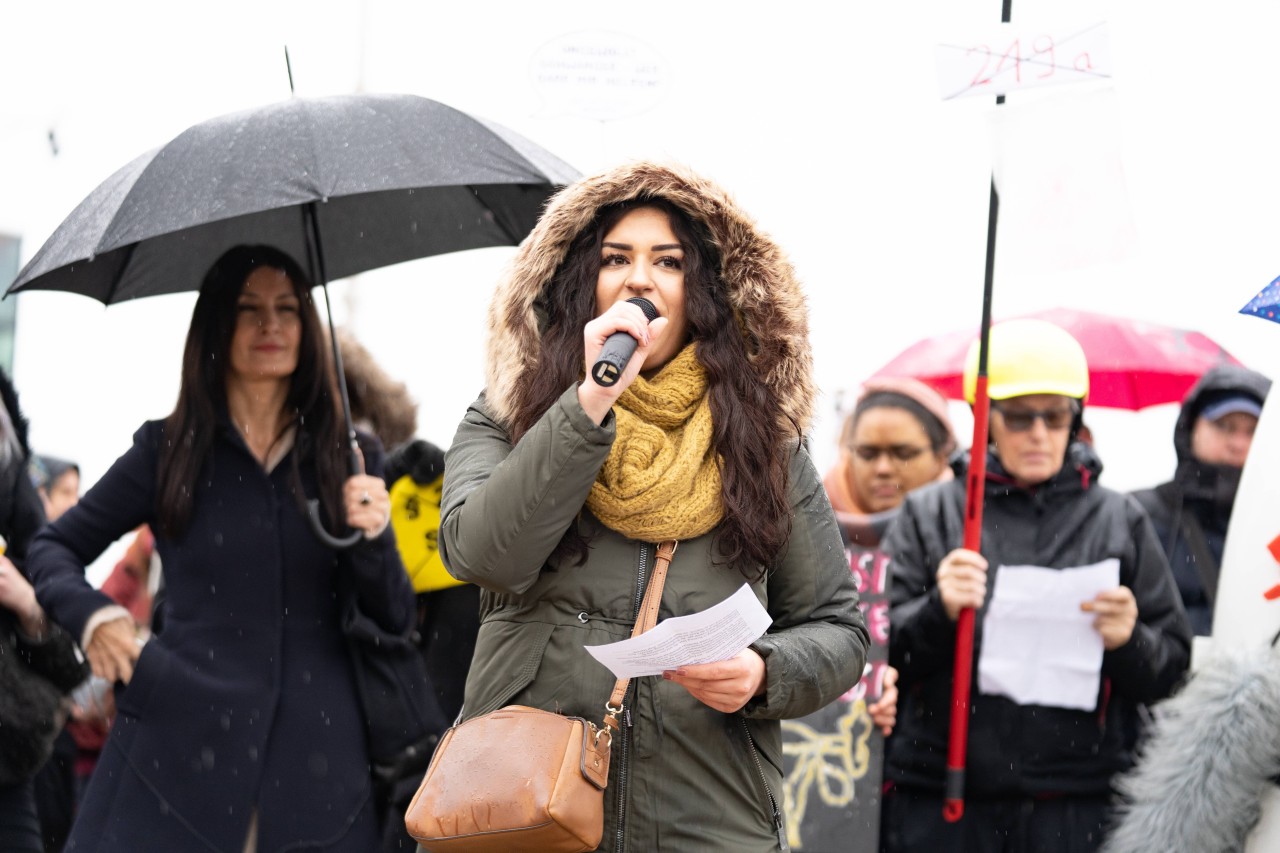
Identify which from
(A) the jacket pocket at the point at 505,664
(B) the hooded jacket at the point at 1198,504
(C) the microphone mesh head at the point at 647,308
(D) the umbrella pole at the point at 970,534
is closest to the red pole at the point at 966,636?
(D) the umbrella pole at the point at 970,534

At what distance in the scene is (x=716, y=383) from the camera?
278cm

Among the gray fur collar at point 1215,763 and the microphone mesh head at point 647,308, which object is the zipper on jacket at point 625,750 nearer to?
the microphone mesh head at point 647,308

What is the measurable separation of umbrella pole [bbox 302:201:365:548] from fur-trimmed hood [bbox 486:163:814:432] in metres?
1.21

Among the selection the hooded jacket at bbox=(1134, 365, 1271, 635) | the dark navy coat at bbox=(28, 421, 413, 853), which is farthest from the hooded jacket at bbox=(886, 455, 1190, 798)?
the dark navy coat at bbox=(28, 421, 413, 853)

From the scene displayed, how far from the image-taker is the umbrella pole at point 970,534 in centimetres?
413

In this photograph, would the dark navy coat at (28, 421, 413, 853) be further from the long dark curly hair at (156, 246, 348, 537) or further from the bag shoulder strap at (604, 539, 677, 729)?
the bag shoulder strap at (604, 539, 677, 729)

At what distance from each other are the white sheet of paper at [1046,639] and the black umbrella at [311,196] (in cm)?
174

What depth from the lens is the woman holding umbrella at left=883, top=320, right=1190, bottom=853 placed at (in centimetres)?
423

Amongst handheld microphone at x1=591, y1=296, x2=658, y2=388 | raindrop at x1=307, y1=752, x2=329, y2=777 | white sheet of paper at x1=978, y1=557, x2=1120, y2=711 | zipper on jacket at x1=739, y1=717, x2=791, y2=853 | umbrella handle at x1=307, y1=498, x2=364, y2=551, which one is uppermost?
handheld microphone at x1=591, y1=296, x2=658, y2=388

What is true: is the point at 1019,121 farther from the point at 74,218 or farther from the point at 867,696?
the point at 74,218

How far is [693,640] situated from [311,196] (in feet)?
5.59

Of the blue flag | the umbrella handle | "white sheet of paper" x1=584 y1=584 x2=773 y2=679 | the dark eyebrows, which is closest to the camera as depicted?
"white sheet of paper" x1=584 y1=584 x2=773 y2=679

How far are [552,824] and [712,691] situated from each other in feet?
1.08

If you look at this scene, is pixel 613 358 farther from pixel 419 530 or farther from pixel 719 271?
pixel 419 530
